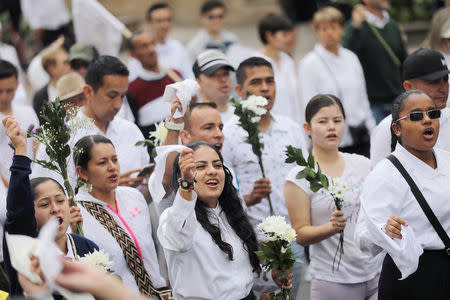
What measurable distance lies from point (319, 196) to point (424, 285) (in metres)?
1.17

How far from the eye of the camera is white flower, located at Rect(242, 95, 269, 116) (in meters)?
6.71

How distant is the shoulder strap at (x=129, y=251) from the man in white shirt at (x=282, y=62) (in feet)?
13.1

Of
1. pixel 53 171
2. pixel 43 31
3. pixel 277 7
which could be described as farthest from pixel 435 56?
pixel 277 7

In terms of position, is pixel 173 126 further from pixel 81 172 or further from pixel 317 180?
pixel 317 180

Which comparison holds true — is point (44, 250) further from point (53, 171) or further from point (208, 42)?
point (208, 42)

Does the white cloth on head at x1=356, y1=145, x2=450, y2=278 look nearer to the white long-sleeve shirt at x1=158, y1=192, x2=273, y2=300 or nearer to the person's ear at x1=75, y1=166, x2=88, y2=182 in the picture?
the white long-sleeve shirt at x1=158, y1=192, x2=273, y2=300

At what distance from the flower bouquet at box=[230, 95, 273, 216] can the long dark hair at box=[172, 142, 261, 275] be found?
80cm

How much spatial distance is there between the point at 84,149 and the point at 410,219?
2418 mm

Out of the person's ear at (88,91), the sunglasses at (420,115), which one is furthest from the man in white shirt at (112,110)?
the sunglasses at (420,115)

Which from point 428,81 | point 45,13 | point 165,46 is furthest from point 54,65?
point 428,81

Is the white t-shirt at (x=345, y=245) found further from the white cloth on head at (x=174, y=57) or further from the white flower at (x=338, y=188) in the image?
the white cloth on head at (x=174, y=57)

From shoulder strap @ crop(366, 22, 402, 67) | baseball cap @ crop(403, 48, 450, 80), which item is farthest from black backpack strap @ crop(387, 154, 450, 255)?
shoulder strap @ crop(366, 22, 402, 67)

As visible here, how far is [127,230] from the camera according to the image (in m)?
5.91

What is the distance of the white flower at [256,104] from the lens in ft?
22.0
